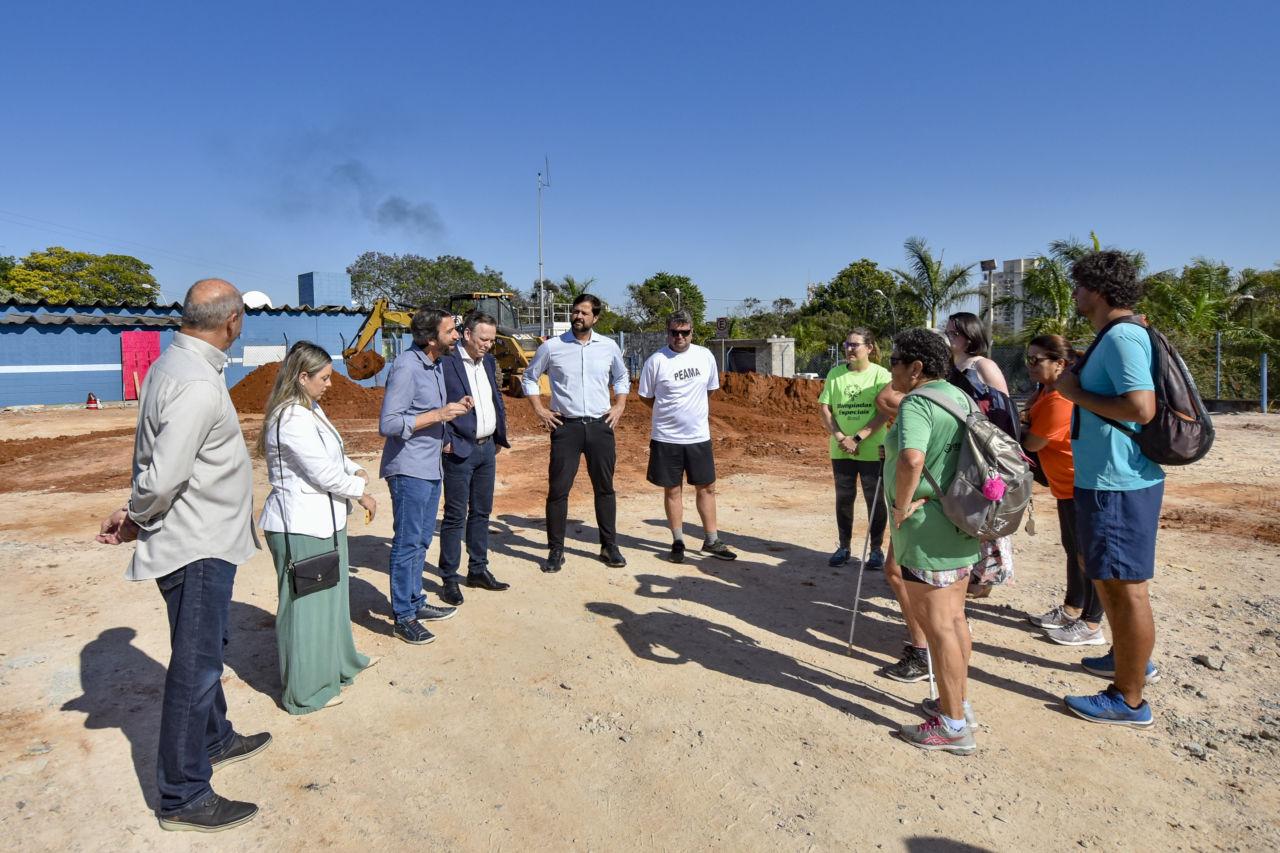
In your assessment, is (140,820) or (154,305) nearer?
(140,820)

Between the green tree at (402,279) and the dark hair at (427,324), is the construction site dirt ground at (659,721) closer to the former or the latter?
the dark hair at (427,324)

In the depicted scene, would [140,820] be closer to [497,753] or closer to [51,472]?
[497,753]

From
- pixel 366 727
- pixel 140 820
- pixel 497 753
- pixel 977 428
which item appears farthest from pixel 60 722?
pixel 977 428

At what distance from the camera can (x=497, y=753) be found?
10.1ft

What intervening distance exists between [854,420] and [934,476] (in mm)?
2423

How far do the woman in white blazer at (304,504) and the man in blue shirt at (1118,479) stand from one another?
128 inches

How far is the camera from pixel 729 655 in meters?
4.02

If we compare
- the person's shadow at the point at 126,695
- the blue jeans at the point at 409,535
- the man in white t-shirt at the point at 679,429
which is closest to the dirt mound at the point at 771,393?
the man in white t-shirt at the point at 679,429

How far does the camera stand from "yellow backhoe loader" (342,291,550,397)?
19.0 meters

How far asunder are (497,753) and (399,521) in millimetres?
1552

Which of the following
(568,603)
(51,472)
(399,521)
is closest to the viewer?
(399,521)

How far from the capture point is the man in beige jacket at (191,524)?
96.3 inches

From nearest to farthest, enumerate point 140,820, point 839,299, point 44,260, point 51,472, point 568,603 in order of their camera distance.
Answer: point 140,820 → point 568,603 → point 51,472 → point 839,299 → point 44,260

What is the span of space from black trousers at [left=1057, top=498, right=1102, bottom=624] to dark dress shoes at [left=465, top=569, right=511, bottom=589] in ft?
11.6
